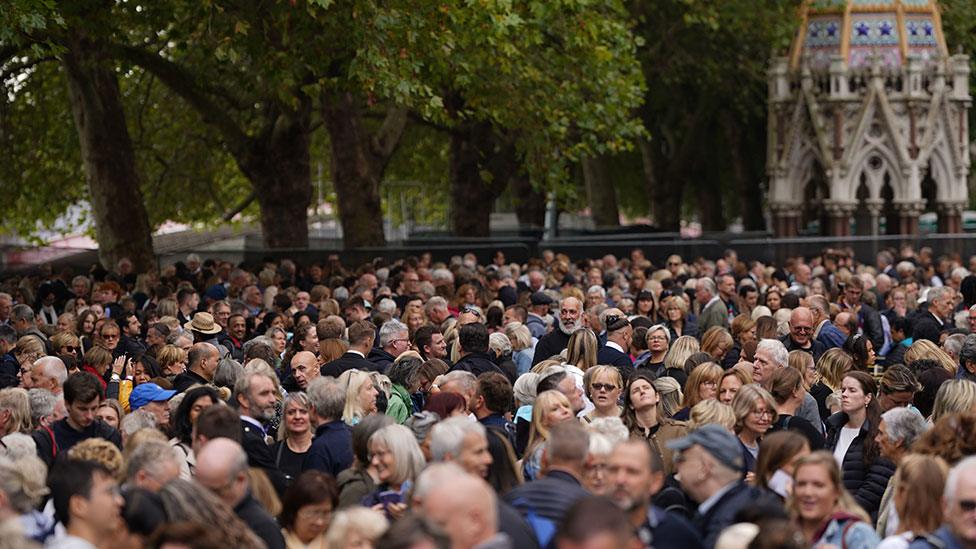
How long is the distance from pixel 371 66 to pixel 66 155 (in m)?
14.1

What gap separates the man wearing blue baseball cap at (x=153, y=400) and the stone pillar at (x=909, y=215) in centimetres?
2712

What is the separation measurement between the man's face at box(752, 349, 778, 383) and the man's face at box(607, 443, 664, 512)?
16.0 feet

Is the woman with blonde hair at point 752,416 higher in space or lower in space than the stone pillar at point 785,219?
lower

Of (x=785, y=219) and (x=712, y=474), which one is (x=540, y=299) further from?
(x=785, y=219)

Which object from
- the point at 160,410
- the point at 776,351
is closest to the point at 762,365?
the point at 776,351

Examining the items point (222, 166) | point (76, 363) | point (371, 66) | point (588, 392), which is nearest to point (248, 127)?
point (222, 166)

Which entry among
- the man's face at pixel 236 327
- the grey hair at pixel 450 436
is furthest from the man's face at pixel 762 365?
the man's face at pixel 236 327

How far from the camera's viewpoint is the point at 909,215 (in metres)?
Result: 36.7

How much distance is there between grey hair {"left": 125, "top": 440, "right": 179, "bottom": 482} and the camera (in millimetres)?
8156

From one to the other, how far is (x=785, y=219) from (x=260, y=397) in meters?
28.5

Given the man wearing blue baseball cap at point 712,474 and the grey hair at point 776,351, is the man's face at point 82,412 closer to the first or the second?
the man wearing blue baseball cap at point 712,474

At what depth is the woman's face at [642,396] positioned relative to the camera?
1066 centimetres

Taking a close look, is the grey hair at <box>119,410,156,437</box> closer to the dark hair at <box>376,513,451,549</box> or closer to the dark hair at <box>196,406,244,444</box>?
the dark hair at <box>196,406,244,444</box>

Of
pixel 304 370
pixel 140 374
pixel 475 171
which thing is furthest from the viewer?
pixel 475 171
